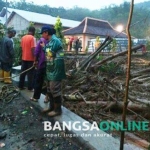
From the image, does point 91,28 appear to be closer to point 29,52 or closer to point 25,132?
point 29,52

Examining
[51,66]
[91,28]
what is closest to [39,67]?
[51,66]

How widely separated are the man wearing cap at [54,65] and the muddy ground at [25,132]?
438mm

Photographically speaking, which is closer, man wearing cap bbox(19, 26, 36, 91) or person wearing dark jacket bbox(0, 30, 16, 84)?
man wearing cap bbox(19, 26, 36, 91)

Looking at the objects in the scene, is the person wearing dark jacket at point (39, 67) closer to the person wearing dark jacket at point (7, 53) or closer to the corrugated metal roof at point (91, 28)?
the person wearing dark jacket at point (7, 53)

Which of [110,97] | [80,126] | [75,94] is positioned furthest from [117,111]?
[80,126]

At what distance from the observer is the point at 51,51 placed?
13.6ft

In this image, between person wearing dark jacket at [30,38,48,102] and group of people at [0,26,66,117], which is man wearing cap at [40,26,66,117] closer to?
group of people at [0,26,66,117]

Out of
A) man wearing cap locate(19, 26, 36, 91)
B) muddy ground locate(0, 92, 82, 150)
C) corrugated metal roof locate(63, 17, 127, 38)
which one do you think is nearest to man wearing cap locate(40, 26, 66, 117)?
muddy ground locate(0, 92, 82, 150)

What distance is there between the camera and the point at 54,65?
416cm

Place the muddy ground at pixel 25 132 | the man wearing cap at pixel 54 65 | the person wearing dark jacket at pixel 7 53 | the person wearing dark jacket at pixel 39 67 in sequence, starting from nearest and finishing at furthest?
the muddy ground at pixel 25 132 < the man wearing cap at pixel 54 65 < the person wearing dark jacket at pixel 39 67 < the person wearing dark jacket at pixel 7 53

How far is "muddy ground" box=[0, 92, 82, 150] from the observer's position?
3611 mm

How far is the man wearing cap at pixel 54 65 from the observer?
412cm

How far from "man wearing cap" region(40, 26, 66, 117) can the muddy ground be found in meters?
0.44

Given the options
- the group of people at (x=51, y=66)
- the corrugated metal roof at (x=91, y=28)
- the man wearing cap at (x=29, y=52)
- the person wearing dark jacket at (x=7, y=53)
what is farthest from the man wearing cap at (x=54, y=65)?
the corrugated metal roof at (x=91, y=28)
